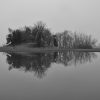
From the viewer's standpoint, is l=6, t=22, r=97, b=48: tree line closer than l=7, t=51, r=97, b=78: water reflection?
No

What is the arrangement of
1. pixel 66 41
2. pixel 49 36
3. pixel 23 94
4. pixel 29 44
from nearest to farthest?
1. pixel 23 94
2. pixel 29 44
3. pixel 49 36
4. pixel 66 41

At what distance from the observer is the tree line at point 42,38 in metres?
74.6

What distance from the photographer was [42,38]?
74.7 meters

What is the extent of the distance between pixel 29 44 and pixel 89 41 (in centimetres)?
3023

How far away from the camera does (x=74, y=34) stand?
85.1 metres

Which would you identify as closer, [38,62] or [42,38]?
[38,62]

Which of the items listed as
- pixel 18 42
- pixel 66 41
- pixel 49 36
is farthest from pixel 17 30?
pixel 66 41

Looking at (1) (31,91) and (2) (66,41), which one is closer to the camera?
(1) (31,91)

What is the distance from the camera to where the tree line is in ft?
245

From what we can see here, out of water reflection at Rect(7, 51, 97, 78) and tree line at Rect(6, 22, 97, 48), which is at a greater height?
tree line at Rect(6, 22, 97, 48)

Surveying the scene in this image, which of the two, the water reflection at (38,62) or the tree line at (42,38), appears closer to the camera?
the water reflection at (38,62)

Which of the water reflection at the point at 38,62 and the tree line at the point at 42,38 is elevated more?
the tree line at the point at 42,38

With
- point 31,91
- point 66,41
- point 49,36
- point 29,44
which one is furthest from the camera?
point 66,41

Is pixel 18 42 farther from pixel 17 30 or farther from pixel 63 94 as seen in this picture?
pixel 63 94
